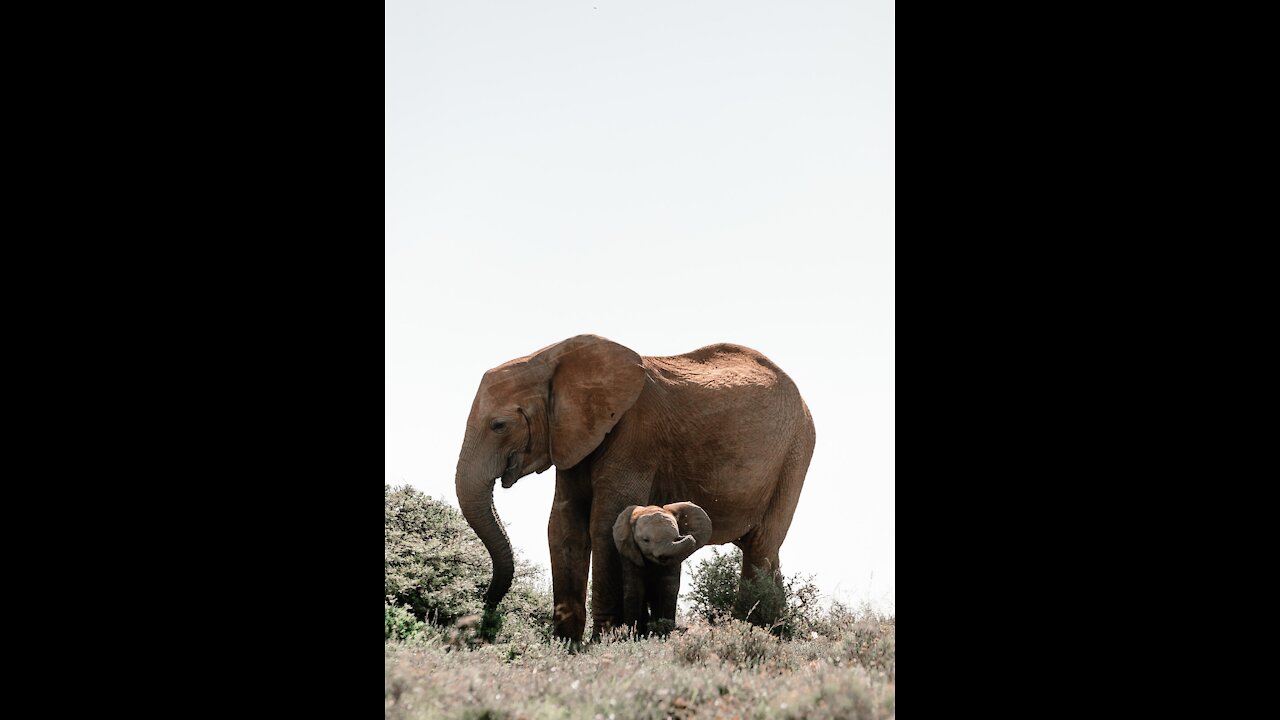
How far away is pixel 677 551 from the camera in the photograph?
10.0 meters

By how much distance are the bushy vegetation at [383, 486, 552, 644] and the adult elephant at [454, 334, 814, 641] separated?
58 cm

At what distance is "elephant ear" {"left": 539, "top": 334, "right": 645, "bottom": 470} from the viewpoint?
1136 centimetres

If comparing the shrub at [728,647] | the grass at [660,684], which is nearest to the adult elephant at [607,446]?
the shrub at [728,647]

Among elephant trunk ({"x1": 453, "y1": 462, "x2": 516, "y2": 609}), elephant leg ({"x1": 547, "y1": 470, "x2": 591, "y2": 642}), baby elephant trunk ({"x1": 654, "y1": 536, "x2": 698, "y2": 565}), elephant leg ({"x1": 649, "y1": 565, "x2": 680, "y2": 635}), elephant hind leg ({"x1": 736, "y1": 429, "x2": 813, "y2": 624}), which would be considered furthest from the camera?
elephant hind leg ({"x1": 736, "y1": 429, "x2": 813, "y2": 624})

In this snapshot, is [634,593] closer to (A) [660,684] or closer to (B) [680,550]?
(B) [680,550]

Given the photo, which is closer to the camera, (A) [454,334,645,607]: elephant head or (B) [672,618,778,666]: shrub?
(B) [672,618,778,666]: shrub

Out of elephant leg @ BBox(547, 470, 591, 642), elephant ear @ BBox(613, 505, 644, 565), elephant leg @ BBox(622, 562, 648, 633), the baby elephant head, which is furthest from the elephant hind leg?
elephant ear @ BBox(613, 505, 644, 565)

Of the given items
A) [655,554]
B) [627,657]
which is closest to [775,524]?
[655,554]

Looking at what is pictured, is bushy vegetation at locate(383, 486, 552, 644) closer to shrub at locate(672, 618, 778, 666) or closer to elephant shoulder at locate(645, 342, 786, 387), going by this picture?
shrub at locate(672, 618, 778, 666)

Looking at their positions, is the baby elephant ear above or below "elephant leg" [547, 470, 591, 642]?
above

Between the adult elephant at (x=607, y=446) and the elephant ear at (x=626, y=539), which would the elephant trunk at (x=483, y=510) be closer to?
the adult elephant at (x=607, y=446)

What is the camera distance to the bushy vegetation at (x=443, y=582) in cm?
1118
